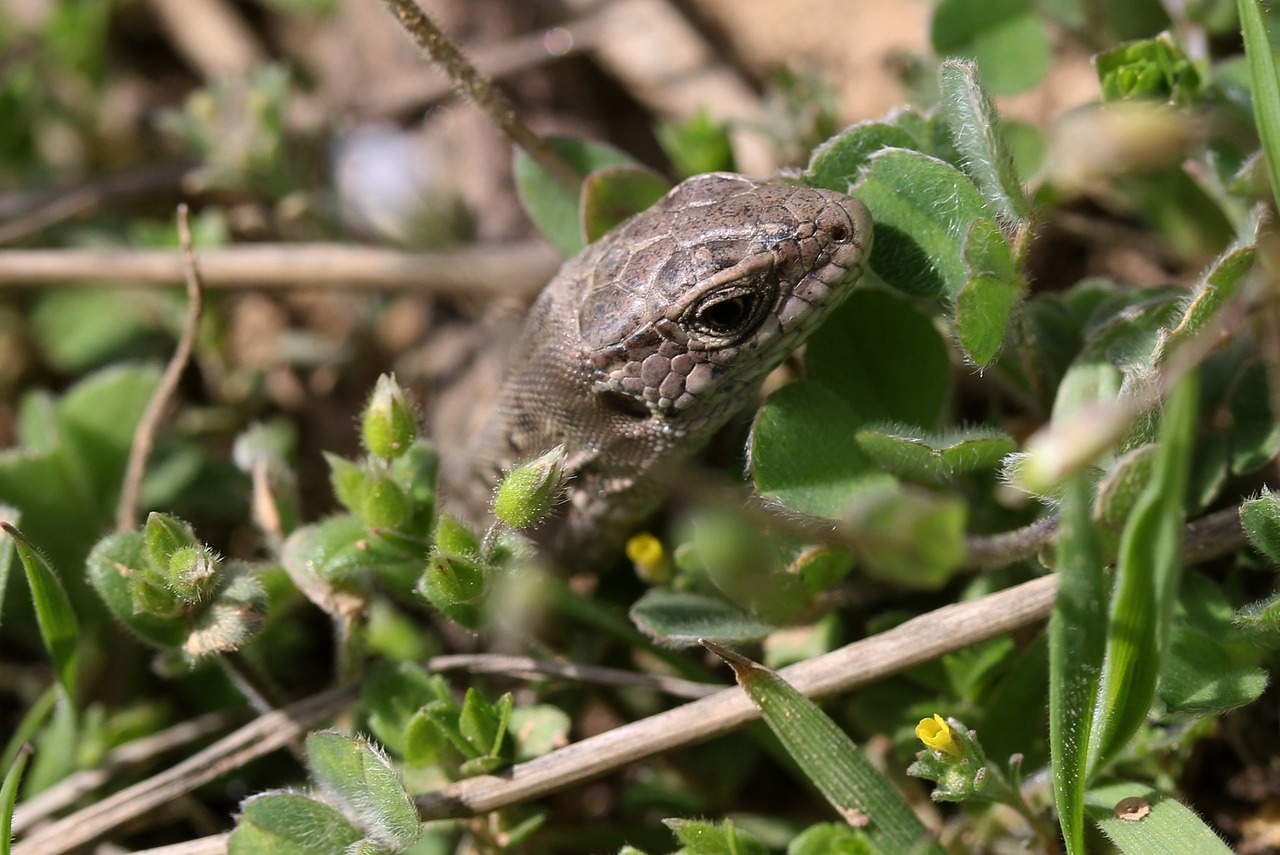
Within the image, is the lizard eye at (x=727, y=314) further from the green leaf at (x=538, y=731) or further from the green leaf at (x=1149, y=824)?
the green leaf at (x=1149, y=824)

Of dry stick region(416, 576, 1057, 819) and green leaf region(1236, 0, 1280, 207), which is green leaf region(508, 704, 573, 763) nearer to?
dry stick region(416, 576, 1057, 819)

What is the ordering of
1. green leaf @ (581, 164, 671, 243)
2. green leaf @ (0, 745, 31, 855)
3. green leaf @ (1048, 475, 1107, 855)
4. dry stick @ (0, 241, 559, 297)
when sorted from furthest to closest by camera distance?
dry stick @ (0, 241, 559, 297), green leaf @ (581, 164, 671, 243), green leaf @ (0, 745, 31, 855), green leaf @ (1048, 475, 1107, 855)

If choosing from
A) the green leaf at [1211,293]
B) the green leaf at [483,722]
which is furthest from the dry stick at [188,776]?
the green leaf at [1211,293]

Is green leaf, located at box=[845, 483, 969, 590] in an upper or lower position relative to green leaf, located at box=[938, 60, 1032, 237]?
→ lower

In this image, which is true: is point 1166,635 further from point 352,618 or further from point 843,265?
point 352,618

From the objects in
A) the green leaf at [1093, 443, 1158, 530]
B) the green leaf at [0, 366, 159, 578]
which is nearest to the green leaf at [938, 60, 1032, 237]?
the green leaf at [1093, 443, 1158, 530]

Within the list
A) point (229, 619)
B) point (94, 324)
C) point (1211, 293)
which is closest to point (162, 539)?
point (229, 619)

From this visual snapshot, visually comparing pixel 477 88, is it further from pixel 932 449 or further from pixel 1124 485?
pixel 1124 485
